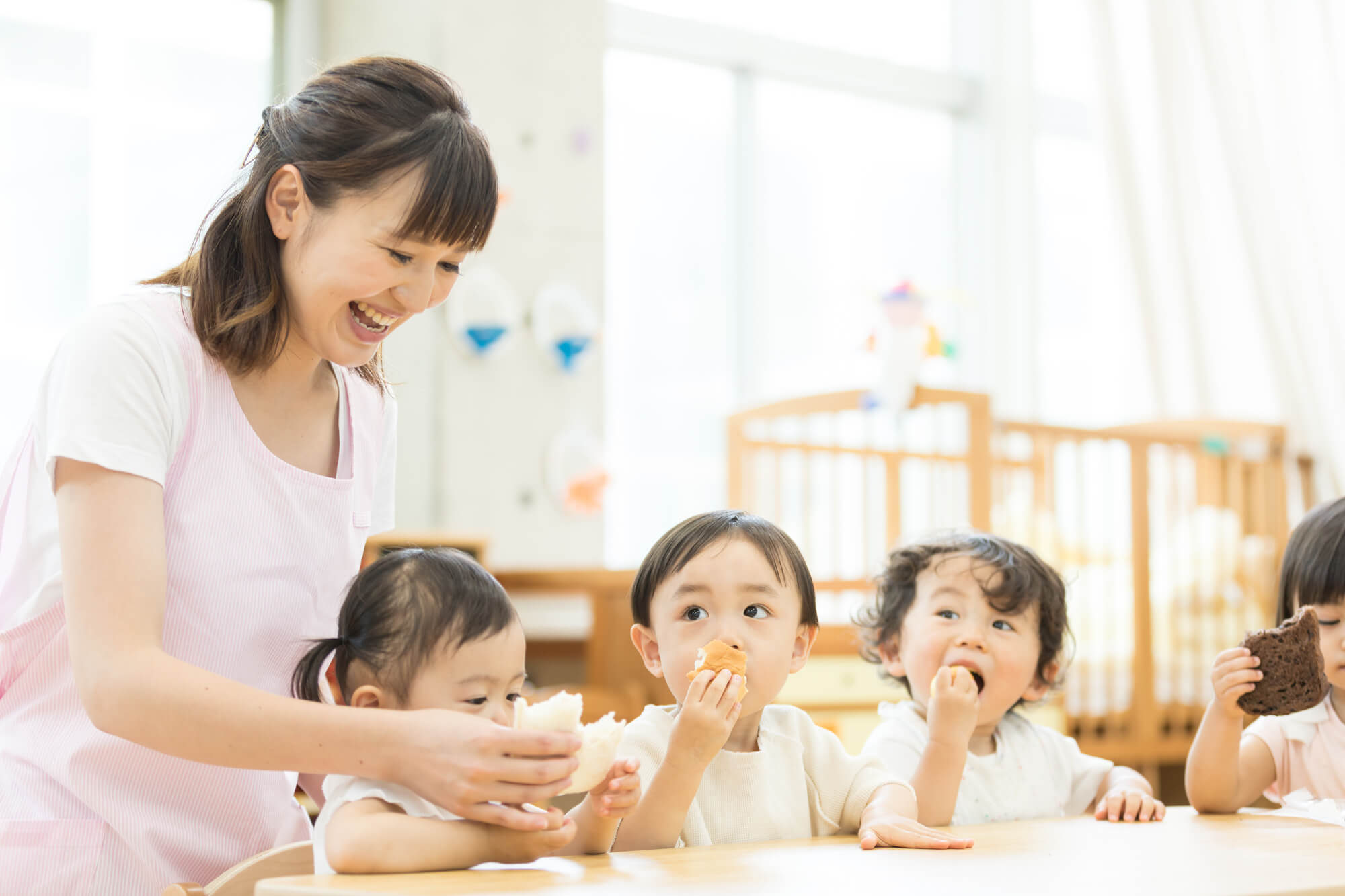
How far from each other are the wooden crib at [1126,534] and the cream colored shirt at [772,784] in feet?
6.29

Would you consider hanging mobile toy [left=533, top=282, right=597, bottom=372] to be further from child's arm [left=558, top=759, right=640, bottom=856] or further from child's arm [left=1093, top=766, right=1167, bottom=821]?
child's arm [left=558, top=759, right=640, bottom=856]

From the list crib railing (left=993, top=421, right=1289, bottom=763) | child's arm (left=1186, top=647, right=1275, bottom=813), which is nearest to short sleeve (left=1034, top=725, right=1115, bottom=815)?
child's arm (left=1186, top=647, right=1275, bottom=813)

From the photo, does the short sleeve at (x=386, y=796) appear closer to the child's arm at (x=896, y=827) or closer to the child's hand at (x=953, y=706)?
the child's arm at (x=896, y=827)

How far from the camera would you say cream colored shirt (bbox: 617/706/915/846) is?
1134mm

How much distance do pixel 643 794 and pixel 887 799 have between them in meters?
0.25

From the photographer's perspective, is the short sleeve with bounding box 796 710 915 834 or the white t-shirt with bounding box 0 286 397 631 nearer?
the white t-shirt with bounding box 0 286 397 631

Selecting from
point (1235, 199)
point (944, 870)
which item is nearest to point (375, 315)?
point (944, 870)

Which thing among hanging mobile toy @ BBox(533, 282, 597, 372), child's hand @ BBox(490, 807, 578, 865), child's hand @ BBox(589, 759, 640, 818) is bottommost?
child's hand @ BBox(490, 807, 578, 865)

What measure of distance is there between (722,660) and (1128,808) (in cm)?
47

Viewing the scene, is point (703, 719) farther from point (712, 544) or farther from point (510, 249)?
point (510, 249)

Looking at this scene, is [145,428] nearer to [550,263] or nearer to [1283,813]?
[1283,813]

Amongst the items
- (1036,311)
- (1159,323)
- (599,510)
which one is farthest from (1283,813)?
(1036,311)

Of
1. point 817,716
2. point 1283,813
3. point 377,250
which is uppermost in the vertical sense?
point 377,250

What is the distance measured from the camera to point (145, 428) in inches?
37.8
